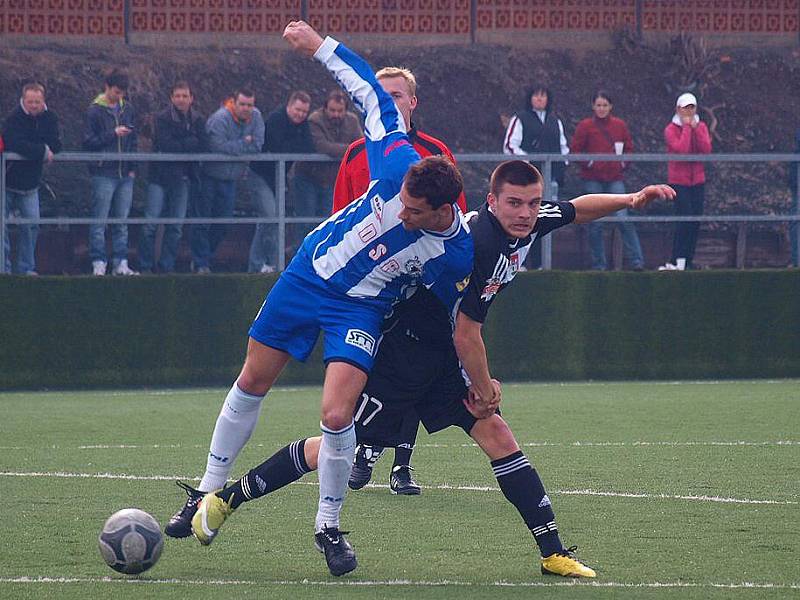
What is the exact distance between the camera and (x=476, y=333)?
6430mm

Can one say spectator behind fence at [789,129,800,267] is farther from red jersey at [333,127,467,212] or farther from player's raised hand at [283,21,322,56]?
player's raised hand at [283,21,322,56]

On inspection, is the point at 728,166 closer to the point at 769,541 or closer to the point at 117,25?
the point at 117,25

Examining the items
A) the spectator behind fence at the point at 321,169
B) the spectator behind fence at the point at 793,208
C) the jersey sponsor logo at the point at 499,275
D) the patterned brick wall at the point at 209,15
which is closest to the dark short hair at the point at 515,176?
the jersey sponsor logo at the point at 499,275

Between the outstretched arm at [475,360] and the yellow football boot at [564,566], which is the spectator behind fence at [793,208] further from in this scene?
the yellow football boot at [564,566]

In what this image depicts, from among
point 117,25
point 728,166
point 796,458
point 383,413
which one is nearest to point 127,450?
point 383,413

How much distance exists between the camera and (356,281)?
21.3 ft

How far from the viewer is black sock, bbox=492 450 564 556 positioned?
6.32 m

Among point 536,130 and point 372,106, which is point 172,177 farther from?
point 372,106

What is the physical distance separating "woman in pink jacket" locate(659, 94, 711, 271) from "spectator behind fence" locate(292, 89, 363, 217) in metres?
3.47

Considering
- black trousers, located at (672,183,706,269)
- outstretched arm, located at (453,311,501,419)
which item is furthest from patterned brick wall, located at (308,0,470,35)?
outstretched arm, located at (453,311,501,419)

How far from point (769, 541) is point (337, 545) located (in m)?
2.01

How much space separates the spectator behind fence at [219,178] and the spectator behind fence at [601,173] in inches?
134

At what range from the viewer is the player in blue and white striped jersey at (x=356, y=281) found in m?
6.28

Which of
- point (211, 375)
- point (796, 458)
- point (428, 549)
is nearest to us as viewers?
point (428, 549)
